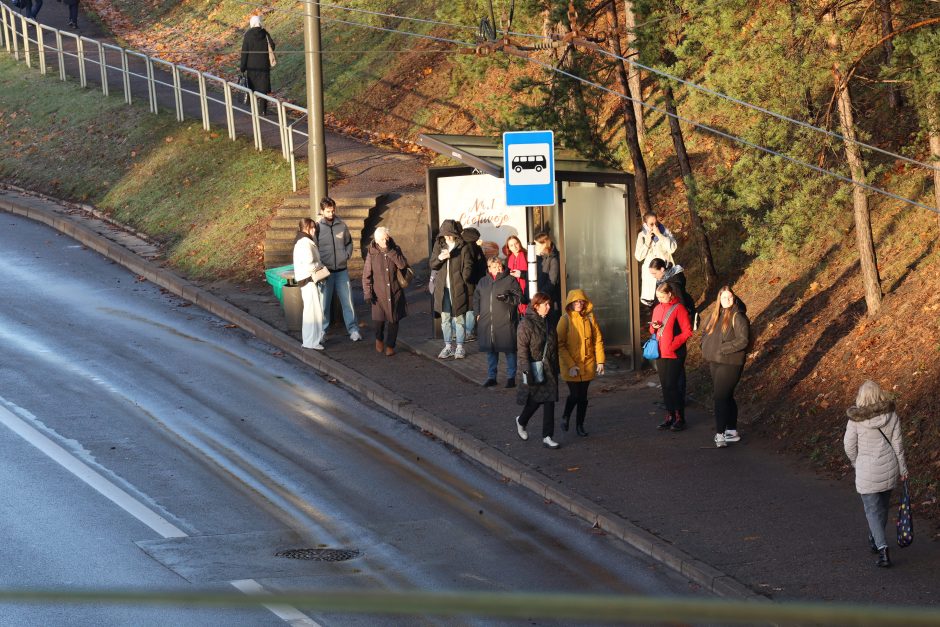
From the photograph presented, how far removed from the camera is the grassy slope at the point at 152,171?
22406mm

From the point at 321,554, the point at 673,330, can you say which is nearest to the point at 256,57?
the point at 673,330

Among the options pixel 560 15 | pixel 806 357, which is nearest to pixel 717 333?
pixel 806 357

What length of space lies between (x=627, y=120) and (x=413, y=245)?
5176 millimetres

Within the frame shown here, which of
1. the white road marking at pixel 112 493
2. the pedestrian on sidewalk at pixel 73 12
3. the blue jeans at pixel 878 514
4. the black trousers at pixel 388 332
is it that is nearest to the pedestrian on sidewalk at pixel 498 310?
the black trousers at pixel 388 332

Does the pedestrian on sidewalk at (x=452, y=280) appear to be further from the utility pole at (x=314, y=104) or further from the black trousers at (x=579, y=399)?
the black trousers at (x=579, y=399)

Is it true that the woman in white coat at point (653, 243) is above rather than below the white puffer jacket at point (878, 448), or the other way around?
above

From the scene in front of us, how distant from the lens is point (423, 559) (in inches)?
384

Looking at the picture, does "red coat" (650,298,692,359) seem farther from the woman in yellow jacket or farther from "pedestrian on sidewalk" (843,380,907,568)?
"pedestrian on sidewalk" (843,380,907,568)

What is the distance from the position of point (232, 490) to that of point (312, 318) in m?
5.75

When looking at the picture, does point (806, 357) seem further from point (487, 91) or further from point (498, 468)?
point (487, 91)

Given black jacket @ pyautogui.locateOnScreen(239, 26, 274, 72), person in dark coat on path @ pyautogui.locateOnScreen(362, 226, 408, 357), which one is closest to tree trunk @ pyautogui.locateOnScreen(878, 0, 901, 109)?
person in dark coat on path @ pyautogui.locateOnScreen(362, 226, 408, 357)

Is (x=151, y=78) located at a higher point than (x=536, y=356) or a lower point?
higher

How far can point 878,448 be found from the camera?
9461mm

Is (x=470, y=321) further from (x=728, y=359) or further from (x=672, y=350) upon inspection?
(x=728, y=359)
